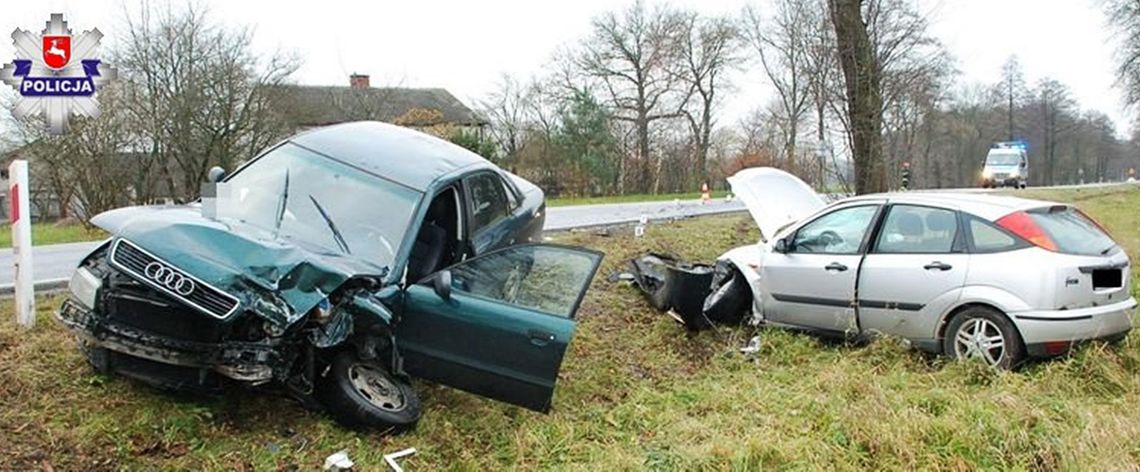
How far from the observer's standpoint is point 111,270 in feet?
13.3

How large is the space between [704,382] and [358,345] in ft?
9.02

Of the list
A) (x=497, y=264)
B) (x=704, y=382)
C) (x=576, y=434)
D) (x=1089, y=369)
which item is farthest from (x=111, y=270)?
(x=1089, y=369)

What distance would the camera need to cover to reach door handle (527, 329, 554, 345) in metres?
4.55

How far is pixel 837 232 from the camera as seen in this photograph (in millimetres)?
6531

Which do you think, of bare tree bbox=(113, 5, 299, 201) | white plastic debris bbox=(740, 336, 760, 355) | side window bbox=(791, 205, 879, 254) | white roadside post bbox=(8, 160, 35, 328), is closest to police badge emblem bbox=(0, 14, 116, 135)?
white roadside post bbox=(8, 160, 35, 328)

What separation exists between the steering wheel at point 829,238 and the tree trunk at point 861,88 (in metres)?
6.35

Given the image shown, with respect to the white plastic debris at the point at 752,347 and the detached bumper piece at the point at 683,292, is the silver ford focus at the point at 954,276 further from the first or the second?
the detached bumper piece at the point at 683,292

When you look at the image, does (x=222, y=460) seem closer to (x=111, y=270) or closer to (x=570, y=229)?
(x=111, y=270)

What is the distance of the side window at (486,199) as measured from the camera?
6109 millimetres

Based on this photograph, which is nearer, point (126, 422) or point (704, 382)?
point (126, 422)

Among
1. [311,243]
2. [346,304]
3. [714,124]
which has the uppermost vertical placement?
[714,124]

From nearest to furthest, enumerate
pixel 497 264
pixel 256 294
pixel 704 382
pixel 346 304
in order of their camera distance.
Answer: pixel 256 294 < pixel 346 304 < pixel 497 264 < pixel 704 382

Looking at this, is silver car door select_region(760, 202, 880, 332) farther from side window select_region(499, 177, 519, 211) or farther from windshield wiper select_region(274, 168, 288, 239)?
windshield wiper select_region(274, 168, 288, 239)

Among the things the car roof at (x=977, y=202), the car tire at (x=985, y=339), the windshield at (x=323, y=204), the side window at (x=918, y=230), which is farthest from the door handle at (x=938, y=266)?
the windshield at (x=323, y=204)
